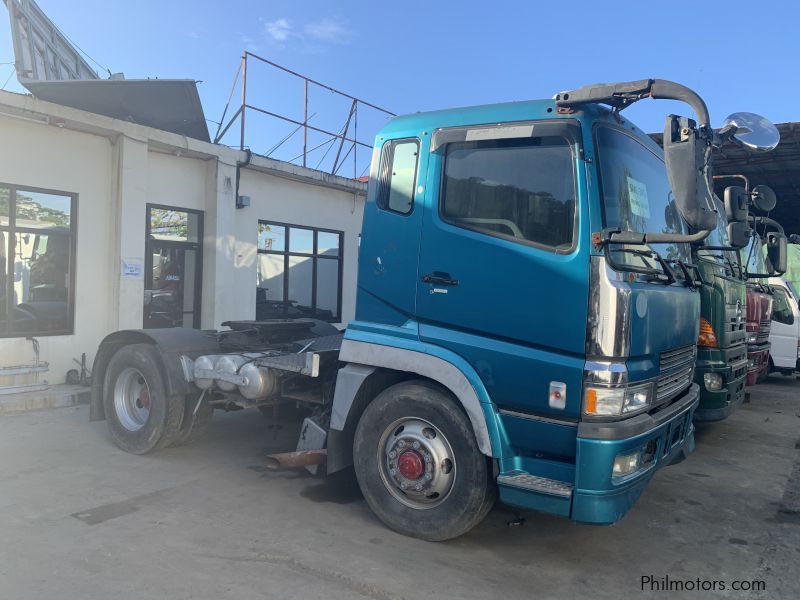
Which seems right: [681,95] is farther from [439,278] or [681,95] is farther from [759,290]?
[759,290]

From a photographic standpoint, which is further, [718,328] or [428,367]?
[718,328]

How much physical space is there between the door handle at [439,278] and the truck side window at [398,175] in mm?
535

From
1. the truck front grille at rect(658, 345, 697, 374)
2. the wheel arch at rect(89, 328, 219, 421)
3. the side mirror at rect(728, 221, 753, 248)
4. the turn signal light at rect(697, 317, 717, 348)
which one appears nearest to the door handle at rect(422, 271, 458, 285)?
the truck front grille at rect(658, 345, 697, 374)

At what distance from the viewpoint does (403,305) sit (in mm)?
4602

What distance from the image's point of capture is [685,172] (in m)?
3.58

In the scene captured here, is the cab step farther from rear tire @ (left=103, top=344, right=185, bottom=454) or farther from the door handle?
rear tire @ (left=103, top=344, right=185, bottom=454)

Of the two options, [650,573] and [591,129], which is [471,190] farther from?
[650,573]

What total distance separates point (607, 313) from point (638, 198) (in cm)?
106

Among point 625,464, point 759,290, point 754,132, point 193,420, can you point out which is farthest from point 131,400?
point 759,290

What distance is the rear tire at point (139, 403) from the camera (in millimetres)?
6246

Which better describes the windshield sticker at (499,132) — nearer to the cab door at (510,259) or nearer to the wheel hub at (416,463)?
the cab door at (510,259)

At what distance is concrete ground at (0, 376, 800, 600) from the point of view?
Answer: 12.8ft

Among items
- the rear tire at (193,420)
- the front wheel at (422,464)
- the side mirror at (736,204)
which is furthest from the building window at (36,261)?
the side mirror at (736,204)

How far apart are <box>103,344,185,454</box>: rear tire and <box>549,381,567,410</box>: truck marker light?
3934 millimetres
